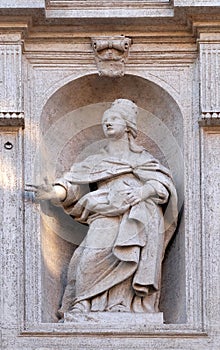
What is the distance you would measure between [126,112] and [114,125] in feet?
0.48

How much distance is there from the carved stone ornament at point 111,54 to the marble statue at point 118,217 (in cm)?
27

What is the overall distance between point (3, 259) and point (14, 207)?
1.43 ft

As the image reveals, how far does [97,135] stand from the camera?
828 inches

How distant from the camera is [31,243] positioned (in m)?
20.1

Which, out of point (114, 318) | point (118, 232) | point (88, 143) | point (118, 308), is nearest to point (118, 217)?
point (118, 232)

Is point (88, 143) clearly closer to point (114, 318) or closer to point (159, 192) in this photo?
point (159, 192)

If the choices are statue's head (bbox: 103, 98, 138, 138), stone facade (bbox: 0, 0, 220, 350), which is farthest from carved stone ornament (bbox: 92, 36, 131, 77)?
statue's head (bbox: 103, 98, 138, 138)

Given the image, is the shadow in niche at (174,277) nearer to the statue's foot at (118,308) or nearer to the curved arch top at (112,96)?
the statue's foot at (118,308)

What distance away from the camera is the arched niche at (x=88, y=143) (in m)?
20.3

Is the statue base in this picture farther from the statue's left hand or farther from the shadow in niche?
the statue's left hand

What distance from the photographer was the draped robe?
20078 mm

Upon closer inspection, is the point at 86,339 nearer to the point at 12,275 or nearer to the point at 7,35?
the point at 12,275

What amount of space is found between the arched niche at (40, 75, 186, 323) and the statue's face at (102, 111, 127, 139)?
382 millimetres

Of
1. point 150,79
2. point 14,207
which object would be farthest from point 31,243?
point 150,79
